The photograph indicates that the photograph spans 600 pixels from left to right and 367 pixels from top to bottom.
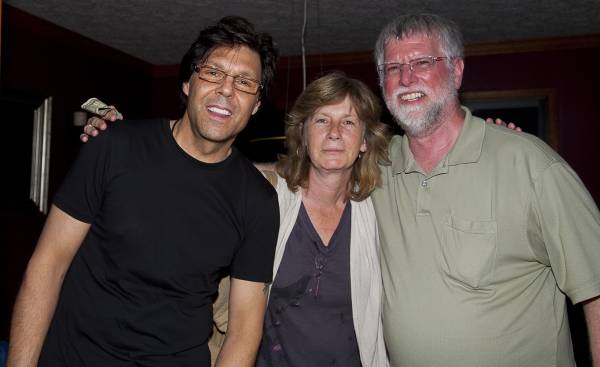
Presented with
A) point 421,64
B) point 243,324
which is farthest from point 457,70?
point 243,324

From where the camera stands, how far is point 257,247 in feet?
5.84

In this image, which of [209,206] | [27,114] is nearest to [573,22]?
[209,206]

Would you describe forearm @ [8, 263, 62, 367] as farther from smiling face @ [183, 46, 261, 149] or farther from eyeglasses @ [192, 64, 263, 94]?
eyeglasses @ [192, 64, 263, 94]

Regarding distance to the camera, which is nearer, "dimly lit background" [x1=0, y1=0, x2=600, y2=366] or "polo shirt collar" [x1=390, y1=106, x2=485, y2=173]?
"polo shirt collar" [x1=390, y1=106, x2=485, y2=173]

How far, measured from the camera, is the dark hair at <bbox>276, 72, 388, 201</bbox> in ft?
7.05

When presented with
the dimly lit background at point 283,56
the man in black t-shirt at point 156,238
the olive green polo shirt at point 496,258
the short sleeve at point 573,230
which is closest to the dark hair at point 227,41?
the man in black t-shirt at point 156,238

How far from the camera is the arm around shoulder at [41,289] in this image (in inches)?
58.7

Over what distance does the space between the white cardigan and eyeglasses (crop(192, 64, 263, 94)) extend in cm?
63

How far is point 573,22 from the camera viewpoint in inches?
185

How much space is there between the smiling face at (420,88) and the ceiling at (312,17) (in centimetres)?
242

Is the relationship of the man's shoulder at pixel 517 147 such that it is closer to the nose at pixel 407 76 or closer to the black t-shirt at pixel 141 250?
the nose at pixel 407 76

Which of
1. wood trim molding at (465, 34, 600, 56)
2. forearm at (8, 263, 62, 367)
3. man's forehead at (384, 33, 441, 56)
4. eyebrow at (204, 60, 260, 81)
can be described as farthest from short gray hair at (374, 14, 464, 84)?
wood trim molding at (465, 34, 600, 56)

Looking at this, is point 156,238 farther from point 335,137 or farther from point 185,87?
point 335,137

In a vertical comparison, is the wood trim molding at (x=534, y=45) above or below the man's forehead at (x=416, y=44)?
above
